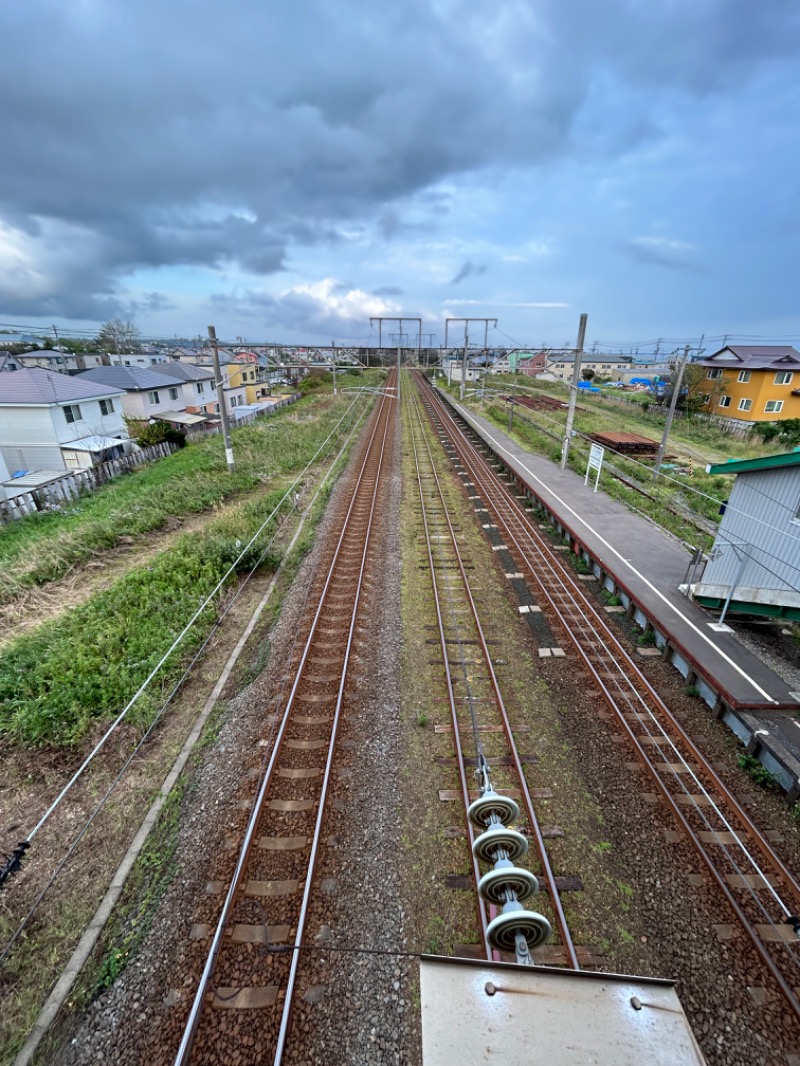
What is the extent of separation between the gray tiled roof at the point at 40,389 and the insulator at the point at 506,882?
29.5m

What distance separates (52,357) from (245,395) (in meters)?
33.7

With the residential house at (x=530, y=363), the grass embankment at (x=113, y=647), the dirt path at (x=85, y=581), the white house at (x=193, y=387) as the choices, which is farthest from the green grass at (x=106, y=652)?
the white house at (x=193, y=387)

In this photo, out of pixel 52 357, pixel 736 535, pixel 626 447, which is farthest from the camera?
pixel 52 357

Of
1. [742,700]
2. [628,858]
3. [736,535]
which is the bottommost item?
[628,858]

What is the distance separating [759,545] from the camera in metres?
9.75

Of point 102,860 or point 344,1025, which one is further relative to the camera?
point 102,860

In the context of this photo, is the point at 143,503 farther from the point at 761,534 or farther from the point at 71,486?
the point at 761,534

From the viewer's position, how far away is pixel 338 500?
1895 cm

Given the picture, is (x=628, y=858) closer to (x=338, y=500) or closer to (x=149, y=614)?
(x=149, y=614)

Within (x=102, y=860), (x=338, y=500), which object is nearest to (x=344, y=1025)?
(x=102, y=860)

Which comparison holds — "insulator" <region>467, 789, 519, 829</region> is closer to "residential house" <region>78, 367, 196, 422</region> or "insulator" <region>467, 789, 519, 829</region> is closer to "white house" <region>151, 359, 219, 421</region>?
"residential house" <region>78, 367, 196, 422</region>

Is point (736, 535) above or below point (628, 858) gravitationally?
above

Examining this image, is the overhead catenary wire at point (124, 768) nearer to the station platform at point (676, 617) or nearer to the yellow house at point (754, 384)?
the station platform at point (676, 617)

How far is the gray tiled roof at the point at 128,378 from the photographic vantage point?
→ 34750mm
